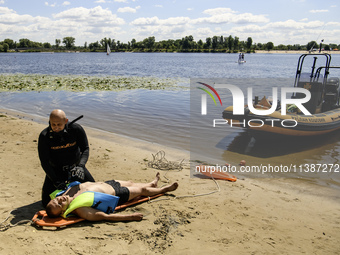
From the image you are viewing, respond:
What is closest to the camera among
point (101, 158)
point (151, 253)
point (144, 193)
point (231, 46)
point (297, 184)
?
point (151, 253)

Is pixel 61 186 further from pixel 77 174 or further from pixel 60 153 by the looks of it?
pixel 60 153

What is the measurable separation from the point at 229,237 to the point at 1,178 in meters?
3.64

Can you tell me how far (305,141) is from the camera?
8.60 metres

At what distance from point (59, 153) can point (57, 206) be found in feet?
2.42

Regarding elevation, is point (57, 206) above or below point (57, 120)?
below

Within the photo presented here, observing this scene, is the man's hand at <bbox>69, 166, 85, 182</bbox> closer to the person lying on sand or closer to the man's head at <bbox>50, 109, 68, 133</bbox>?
the person lying on sand

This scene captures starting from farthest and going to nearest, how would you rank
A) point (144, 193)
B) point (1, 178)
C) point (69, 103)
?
point (69, 103), point (1, 178), point (144, 193)

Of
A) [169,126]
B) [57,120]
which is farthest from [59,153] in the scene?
[169,126]

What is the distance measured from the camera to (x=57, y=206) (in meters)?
3.59

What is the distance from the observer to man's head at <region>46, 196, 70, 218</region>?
358 cm

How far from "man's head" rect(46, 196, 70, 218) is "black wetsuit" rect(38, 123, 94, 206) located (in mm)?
339

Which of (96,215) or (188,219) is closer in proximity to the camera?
(96,215)

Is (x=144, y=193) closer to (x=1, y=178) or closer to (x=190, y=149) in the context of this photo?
(x=1, y=178)

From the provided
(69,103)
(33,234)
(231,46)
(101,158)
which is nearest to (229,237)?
(33,234)
